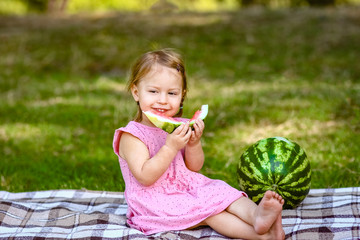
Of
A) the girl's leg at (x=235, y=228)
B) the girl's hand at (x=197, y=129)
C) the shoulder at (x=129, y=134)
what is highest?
the girl's hand at (x=197, y=129)

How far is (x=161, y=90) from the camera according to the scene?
135 inches

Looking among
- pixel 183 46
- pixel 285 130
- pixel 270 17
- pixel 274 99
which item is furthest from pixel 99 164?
pixel 270 17

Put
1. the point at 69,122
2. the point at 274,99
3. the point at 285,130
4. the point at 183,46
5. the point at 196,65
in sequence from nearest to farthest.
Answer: the point at 285,130 → the point at 69,122 → the point at 274,99 → the point at 196,65 → the point at 183,46

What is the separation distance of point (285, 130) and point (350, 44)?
17.8 ft

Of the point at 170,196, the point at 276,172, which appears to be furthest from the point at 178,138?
the point at 276,172

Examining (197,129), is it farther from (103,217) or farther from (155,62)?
(103,217)

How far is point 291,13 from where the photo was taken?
12.3 m

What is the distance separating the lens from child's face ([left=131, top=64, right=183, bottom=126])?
3404 mm

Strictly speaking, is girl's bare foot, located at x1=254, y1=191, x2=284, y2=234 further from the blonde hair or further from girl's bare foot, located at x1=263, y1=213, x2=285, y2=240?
the blonde hair

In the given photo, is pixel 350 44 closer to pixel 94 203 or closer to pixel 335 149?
pixel 335 149

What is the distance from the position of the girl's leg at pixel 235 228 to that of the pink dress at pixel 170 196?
0.05 metres

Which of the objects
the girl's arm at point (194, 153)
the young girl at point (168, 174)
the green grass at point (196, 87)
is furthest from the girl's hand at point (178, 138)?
the green grass at point (196, 87)

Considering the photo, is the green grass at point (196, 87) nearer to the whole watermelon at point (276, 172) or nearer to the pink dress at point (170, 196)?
the whole watermelon at point (276, 172)

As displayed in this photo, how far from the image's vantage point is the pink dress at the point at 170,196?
336 centimetres
